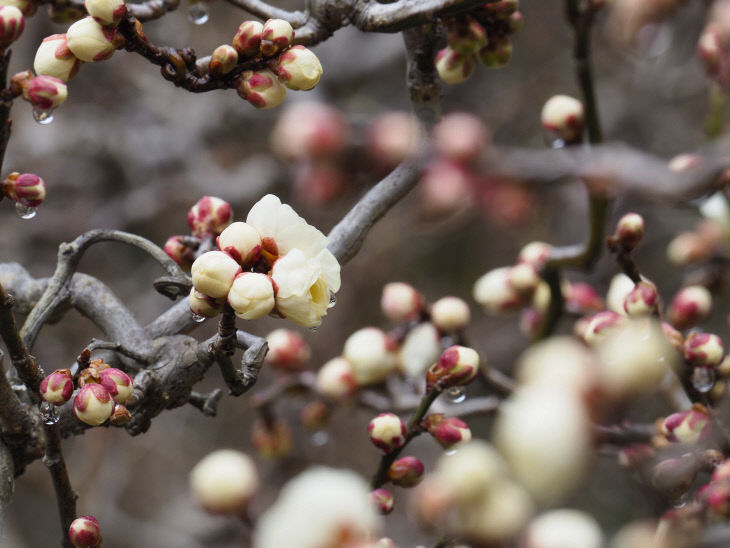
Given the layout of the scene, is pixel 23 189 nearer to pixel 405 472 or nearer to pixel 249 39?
pixel 249 39

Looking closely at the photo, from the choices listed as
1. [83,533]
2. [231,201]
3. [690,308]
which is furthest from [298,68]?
[231,201]

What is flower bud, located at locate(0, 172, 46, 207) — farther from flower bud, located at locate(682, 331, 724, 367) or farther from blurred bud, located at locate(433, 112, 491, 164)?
flower bud, located at locate(682, 331, 724, 367)

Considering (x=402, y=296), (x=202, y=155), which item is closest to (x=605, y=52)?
(x=202, y=155)

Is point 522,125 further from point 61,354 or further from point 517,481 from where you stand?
point 517,481

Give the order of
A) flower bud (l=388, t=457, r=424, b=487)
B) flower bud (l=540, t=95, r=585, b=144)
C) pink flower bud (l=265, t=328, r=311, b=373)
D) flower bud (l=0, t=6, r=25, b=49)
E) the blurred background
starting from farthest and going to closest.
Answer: the blurred background < pink flower bud (l=265, t=328, r=311, b=373) < flower bud (l=540, t=95, r=585, b=144) < flower bud (l=388, t=457, r=424, b=487) < flower bud (l=0, t=6, r=25, b=49)

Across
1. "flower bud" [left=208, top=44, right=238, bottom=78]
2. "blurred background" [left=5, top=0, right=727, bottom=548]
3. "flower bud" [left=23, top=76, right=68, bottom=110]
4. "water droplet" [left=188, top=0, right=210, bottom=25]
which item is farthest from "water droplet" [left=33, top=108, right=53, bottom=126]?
"blurred background" [left=5, top=0, right=727, bottom=548]
